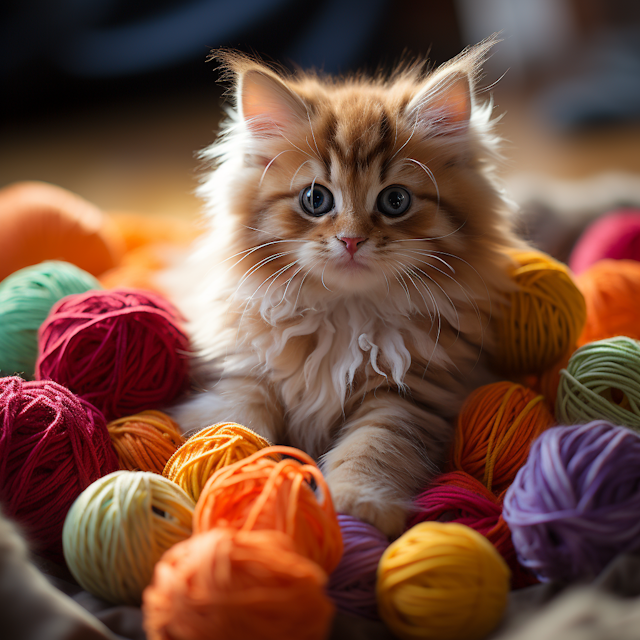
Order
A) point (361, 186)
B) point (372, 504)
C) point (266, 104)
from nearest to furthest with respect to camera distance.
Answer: point (372, 504) < point (361, 186) < point (266, 104)

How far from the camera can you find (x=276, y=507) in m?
0.93

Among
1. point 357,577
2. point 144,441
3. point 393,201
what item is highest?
point 393,201

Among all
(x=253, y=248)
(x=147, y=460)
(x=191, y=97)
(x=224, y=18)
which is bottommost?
(x=147, y=460)

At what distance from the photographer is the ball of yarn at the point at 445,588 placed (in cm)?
88

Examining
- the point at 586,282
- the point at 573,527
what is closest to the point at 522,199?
the point at 586,282

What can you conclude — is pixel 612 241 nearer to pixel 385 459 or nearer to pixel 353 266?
pixel 353 266

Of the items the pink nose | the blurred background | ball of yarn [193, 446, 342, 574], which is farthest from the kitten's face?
the blurred background

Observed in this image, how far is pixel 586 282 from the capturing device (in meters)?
1.76

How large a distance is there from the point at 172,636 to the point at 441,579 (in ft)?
1.27

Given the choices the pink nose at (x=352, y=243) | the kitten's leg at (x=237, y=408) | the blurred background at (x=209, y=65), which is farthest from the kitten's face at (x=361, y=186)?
the blurred background at (x=209, y=65)

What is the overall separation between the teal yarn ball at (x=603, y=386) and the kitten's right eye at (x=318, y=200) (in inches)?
25.3

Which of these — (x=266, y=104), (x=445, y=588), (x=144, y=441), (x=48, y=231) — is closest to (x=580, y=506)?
(x=445, y=588)

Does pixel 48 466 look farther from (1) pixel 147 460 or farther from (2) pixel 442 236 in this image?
(2) pixel 442 236

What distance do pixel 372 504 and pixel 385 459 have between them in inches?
5.4
